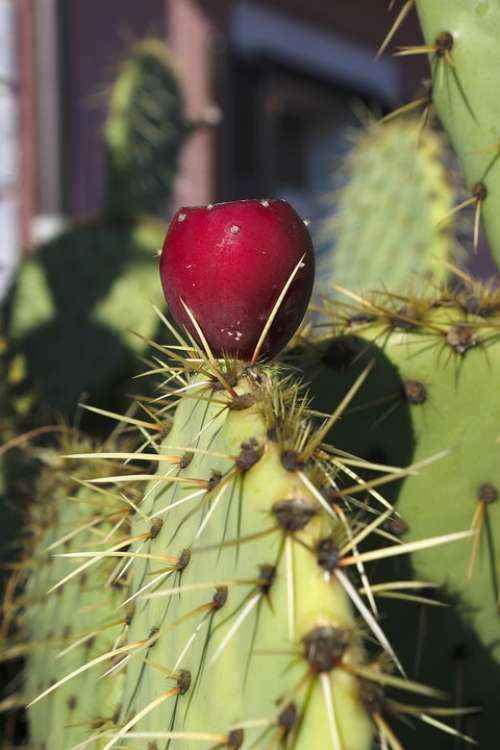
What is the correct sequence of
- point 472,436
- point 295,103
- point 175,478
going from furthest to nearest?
1. point 295,103
2. point 472,436
3. point 175,478

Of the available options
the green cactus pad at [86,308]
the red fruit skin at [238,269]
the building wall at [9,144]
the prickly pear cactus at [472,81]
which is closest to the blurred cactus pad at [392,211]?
the green cactus pad at [86,308]

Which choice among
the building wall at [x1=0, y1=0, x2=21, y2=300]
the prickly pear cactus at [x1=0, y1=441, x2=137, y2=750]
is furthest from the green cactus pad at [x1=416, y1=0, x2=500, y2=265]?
the building wall at [x1=0, y1=0, x2=21, y2=300]

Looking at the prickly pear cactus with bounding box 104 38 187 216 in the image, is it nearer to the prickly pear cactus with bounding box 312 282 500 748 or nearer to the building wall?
the building wall

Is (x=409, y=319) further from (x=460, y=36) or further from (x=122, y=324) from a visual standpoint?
(x=122, y=324)

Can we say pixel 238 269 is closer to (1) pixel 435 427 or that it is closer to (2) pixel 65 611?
(1) pixel 435 427

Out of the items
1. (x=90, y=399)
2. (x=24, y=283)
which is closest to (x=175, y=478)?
(x=90, y=399)

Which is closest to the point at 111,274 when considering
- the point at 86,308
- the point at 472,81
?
the point at 86,308
